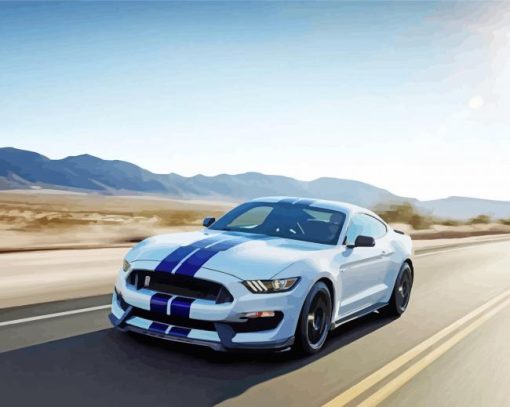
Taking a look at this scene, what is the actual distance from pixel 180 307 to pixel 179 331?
0.21 m

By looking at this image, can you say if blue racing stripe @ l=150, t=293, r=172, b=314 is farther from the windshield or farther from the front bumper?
the windshield

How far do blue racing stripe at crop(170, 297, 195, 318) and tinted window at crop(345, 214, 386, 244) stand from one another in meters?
2.39

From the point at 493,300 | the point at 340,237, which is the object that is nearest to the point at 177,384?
the point at 340,237

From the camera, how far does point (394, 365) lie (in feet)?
21.7

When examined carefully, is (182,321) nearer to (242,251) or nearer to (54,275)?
(242,251)

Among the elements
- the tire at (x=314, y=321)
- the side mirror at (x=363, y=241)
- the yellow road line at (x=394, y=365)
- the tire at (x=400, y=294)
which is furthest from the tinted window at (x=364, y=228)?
the yellow road line at (x=394, y=365)

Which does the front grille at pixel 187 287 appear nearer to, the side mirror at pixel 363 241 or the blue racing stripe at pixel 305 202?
the side mirror at pixel 363 241

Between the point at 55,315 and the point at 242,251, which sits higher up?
the point at 242,251

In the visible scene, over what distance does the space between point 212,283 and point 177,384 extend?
0.94 m

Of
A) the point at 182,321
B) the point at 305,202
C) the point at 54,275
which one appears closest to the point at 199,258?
the point at 182,321

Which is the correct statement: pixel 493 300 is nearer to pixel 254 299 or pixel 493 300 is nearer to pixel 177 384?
pixel 254 299

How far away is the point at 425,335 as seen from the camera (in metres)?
8.21

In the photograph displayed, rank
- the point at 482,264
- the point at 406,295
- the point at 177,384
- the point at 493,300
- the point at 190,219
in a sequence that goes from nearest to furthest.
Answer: the point at 177,384 → the point at 406,295 → the point at 493,300 → the point at 482,264 → the point at 190,219

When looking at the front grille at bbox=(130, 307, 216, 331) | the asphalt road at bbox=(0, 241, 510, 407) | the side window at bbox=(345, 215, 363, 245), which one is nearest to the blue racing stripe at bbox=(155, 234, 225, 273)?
the front grille at bbox=(130, 307, 216, 331)
